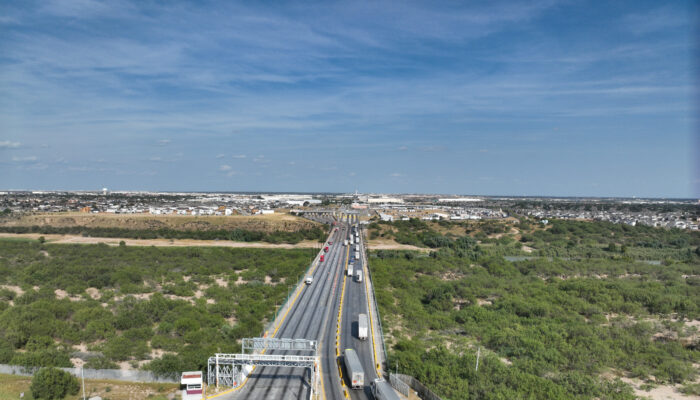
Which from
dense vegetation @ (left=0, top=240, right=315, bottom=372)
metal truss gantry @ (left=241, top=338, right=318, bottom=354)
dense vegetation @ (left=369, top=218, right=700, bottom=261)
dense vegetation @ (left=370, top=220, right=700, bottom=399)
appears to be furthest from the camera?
dense vegetation @ (left=369, top=218, right=700, bottom=261)

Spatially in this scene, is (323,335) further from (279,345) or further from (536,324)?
(536,324)

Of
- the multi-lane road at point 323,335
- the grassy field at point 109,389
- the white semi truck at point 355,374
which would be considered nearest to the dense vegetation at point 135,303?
the grassy field at point 109,389

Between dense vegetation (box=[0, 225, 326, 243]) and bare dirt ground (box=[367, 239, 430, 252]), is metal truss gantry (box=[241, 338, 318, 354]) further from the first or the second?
dense vegetation (box=[0, 225, 326, 243])

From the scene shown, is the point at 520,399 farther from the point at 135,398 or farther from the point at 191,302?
the point at 191,302

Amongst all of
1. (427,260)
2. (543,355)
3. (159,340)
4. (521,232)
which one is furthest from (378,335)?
(521,232)

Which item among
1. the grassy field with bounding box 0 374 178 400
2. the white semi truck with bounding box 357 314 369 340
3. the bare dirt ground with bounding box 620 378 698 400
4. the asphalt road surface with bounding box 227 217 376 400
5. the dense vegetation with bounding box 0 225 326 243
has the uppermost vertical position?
the dense vegetation with bounding box 0 225 326 243

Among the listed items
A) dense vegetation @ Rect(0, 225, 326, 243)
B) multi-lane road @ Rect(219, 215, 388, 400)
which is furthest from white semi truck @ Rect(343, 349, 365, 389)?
dense vegetation @ Rect(0, 225, 326, 243)

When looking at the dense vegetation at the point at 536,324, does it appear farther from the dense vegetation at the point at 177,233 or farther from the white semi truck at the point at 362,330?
the dense vegetation at the point at 177,233
